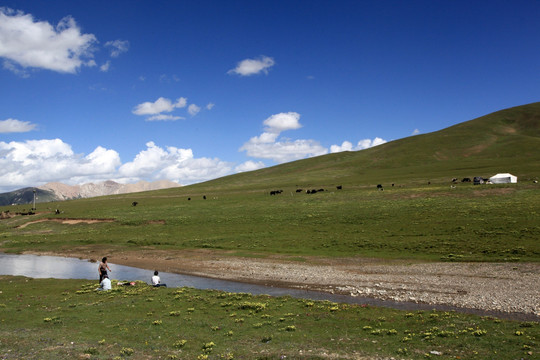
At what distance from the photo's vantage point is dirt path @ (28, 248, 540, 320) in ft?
95.8

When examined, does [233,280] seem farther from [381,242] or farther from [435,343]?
[435,343]

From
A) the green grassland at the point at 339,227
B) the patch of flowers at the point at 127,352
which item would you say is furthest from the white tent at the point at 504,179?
the patch of flowers at the point at 127,352

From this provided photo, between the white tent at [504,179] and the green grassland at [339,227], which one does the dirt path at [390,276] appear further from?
the white tent at [504,179]

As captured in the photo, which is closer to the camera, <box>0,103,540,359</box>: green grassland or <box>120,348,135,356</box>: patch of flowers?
<box>120,348,135,356</box>: patch of flowers

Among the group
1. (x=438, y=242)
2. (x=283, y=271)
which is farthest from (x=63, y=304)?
(x=438, y=242)

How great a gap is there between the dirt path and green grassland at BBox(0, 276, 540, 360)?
578cm

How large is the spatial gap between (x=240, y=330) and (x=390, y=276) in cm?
1989

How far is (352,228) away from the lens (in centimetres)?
6069

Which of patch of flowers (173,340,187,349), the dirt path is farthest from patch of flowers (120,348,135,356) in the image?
the dirt path

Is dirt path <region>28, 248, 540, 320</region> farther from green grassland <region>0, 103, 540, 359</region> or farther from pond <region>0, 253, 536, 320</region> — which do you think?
green grassland <region>0, 103, 540, 359</region>

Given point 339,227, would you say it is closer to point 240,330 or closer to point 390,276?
point 390,276

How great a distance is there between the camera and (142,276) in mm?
44406

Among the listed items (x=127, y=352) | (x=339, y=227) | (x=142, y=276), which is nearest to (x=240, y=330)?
(x=127, y=352)

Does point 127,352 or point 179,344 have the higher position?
point 127,352
